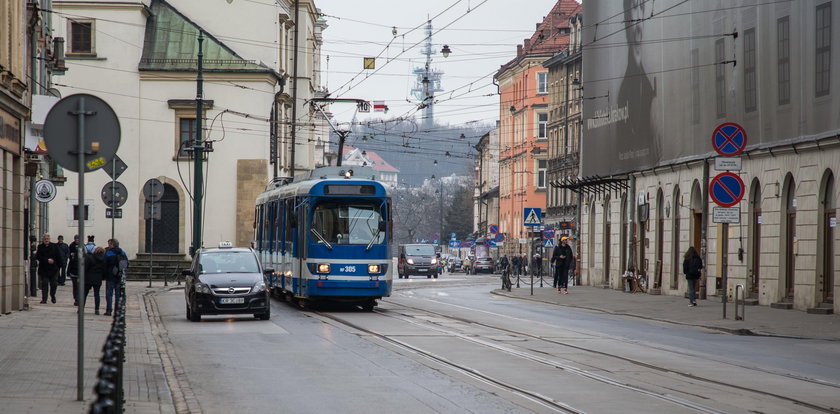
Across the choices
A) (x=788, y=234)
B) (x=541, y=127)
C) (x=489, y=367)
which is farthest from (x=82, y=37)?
(x=541, y=127)

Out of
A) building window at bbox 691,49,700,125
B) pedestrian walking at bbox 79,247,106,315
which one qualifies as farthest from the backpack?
building window at bbox 691,49,700,125

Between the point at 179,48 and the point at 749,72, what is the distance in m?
32.9

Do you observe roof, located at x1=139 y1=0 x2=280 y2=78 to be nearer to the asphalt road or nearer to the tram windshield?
the tram windshield

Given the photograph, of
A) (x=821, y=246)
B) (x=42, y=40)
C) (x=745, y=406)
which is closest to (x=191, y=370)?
(x=745, y=406)

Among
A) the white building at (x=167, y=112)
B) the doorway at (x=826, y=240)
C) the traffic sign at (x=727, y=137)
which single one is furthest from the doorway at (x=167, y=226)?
the traffic sign at (x=727, y=137)

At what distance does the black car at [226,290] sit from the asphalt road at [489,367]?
1.08ft

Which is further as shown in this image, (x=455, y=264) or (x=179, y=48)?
(x=455, y=264)

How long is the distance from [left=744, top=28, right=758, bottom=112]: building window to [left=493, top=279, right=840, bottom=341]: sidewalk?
5.41 meters

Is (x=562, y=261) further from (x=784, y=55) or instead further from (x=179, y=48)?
(x=179, y=48)

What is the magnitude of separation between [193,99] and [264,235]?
76.5 feet

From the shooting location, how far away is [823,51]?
30.1 m

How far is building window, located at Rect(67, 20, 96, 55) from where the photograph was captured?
195ft

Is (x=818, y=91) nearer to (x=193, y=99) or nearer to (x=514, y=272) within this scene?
(x=193, y=99)

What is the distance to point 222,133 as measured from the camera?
60.6 m
